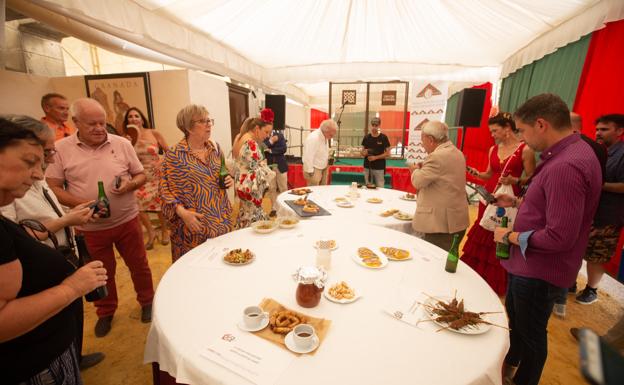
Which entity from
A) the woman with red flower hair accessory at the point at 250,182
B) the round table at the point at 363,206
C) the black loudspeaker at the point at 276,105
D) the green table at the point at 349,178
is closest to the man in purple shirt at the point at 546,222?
the round table at the point at 363,206

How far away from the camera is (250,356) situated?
2.91 feet

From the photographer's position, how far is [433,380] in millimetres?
813

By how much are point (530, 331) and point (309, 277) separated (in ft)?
4.21

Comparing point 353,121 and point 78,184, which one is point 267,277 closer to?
point 78,184

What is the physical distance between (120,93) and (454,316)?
5421 millimetres

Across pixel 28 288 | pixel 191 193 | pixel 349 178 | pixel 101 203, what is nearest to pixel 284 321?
pixel 28 288

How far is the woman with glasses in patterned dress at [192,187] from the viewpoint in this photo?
73.2 inches

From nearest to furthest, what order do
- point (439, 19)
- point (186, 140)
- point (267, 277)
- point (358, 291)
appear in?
point (358, 291)
point (267, 277)
point (186, 140)
point (439, 19)

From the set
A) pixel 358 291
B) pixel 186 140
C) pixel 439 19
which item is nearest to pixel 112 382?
pixel 186 140

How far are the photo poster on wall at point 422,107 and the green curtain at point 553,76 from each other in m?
1.24

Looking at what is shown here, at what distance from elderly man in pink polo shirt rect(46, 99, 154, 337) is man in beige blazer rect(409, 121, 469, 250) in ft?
7.62

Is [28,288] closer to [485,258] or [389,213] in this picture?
[389,213]

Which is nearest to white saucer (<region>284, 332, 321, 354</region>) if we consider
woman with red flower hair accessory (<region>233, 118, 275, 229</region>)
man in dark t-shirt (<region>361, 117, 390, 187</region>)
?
woman with red flower hair accessory (<region>233, 118, 275, 229</region>)

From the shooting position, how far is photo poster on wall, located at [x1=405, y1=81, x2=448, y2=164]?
6.05 metres
